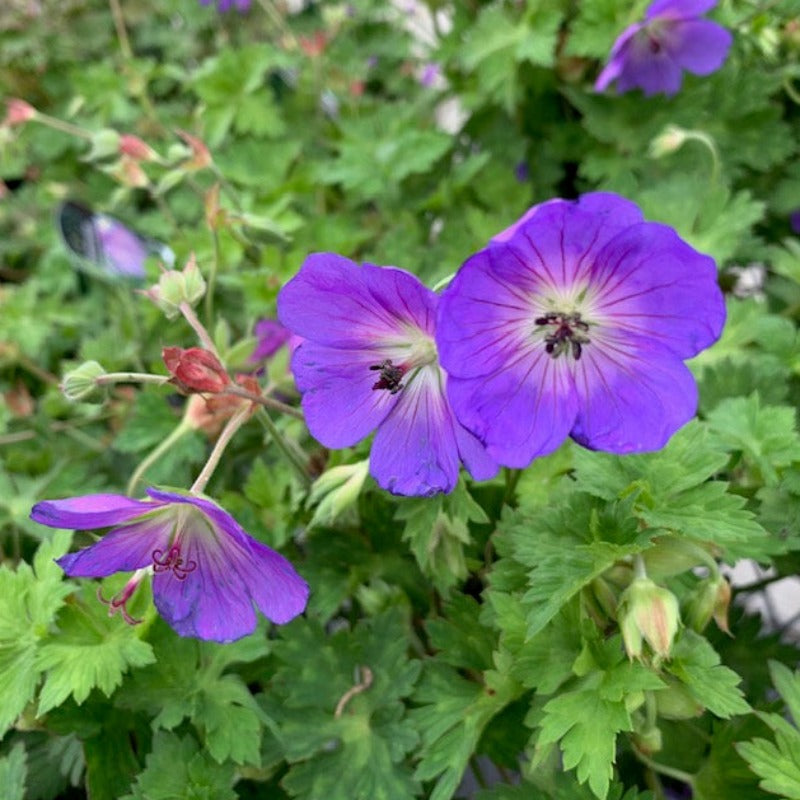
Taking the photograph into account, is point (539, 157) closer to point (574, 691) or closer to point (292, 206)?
point (292, 206)

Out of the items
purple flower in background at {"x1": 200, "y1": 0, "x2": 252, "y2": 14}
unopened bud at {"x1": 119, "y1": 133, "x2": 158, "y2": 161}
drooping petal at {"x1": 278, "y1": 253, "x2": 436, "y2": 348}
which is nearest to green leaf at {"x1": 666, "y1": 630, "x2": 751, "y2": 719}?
drooping petal at {"x1": 278, "y1": 253, "x2": 436, "y2": 348}

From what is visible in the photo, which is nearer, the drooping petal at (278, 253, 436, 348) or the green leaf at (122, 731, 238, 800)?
the drooping petal at (278, 253, 436, 348)

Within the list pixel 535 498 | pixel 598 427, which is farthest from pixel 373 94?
pixel 598 427

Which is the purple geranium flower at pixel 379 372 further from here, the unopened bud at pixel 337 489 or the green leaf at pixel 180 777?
the green leaf at pixel 180 777

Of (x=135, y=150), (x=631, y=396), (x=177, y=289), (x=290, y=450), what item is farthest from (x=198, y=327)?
(x=135, y=150)

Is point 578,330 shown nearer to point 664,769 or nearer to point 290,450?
point 290,450

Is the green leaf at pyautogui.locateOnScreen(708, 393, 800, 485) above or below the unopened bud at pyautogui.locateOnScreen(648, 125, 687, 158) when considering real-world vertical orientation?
below

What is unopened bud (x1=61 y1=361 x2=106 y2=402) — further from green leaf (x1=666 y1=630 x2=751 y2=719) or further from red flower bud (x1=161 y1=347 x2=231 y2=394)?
green leaf (x1=666 y1=630 x2=751 y2=719)
